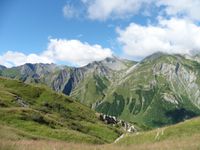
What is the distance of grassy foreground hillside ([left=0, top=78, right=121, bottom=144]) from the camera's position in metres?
79.4

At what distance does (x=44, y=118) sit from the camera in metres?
97.9

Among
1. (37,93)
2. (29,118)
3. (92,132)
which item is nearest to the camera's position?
(29,118)

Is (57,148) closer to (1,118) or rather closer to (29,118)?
(1,118)

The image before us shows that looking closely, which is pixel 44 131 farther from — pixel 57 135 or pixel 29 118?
pixel 29 118

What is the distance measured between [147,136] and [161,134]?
163 cm

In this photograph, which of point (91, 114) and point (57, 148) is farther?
point (91, 114)

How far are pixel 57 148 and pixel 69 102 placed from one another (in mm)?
164477

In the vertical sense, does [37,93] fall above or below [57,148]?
above

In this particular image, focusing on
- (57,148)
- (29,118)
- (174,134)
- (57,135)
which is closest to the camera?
(57,148)

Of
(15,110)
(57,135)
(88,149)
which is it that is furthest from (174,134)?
(15,110)

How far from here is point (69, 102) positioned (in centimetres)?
18325

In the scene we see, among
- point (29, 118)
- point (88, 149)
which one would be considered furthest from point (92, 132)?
point (88, 149)

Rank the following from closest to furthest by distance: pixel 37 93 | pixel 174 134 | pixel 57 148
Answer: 1. pixel 57 148
2. pixel 174 134
3. pixel 37 93

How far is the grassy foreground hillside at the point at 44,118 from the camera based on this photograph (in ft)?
260
